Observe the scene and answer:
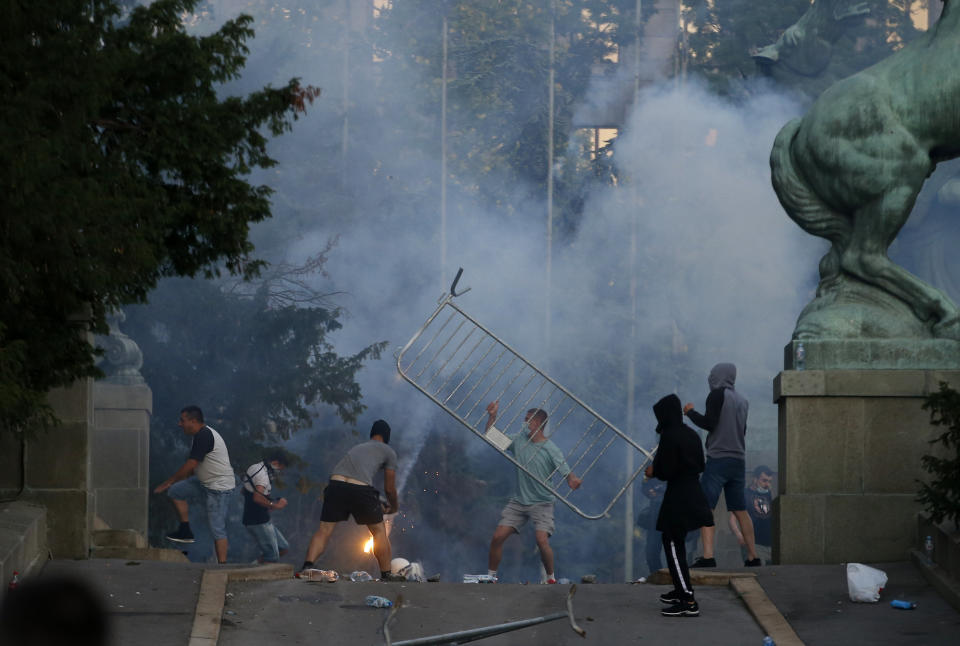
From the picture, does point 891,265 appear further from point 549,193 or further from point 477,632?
point 549,193

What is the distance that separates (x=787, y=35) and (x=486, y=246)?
270 inches

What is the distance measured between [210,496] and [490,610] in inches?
192

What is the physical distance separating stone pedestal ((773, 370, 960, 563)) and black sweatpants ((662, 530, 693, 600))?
4.50ft

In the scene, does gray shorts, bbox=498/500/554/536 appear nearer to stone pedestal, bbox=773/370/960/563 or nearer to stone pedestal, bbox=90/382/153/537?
stone pedestal, bbox=773/370/960/563

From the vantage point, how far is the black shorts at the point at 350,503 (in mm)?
9906

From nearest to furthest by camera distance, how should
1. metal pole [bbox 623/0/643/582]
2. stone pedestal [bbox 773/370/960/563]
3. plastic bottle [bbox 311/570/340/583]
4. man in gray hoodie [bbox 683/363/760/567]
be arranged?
1. plastic bottle [bbox 311/570/340/583]
2. stone pedestal [bbox 773/370/960/563]
3. man in gray hoodie [bbox 683/363/760/567]
4. metal pole [bbox 623/0/643/582]

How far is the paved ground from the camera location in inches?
263

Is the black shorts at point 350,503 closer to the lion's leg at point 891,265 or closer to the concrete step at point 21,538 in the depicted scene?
the concrete step at point 21,538

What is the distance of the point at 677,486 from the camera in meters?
7.54

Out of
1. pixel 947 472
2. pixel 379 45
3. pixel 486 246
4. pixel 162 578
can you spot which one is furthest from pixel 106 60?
pixel 379 45

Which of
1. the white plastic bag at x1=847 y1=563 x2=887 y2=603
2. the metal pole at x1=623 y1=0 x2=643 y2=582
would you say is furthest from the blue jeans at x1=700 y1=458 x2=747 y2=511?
the metal pole at x1=623 y1=0 x2=643 y2=582

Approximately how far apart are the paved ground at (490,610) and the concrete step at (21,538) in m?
0.16

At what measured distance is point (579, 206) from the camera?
2828 cm

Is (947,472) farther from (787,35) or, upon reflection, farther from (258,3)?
(258,3)
